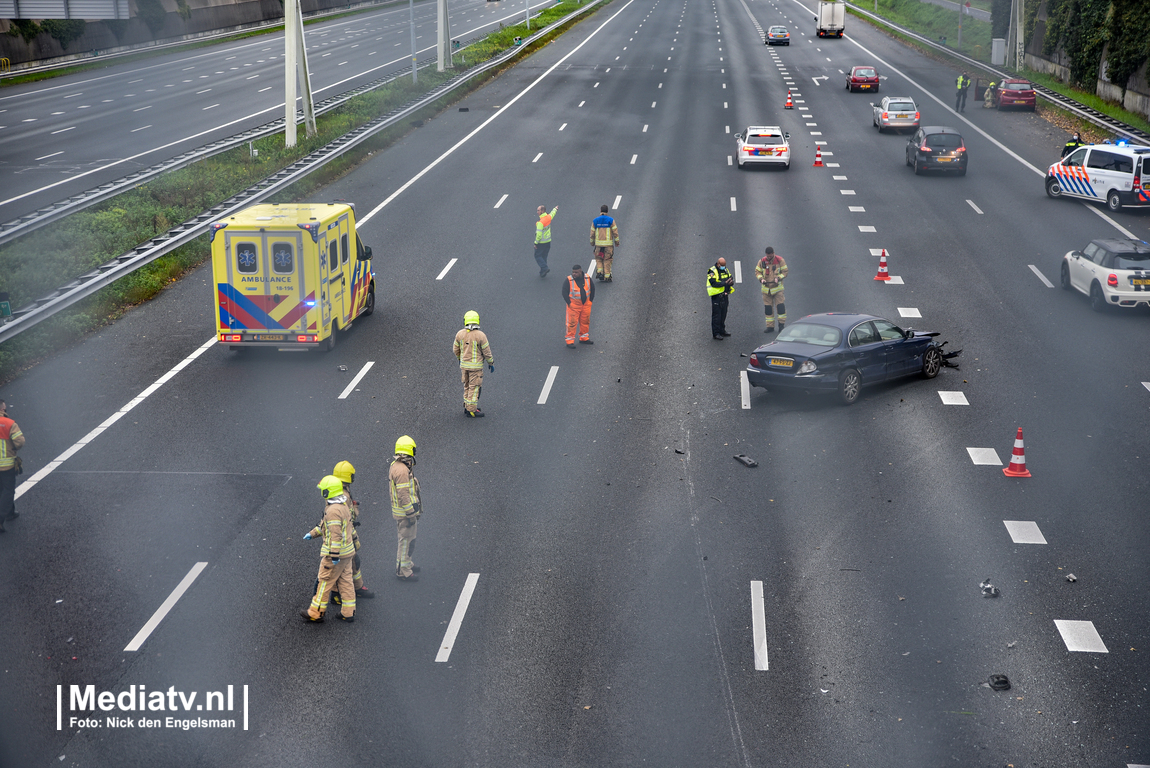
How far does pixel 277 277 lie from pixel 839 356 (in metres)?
10.1

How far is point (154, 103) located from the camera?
5156cm

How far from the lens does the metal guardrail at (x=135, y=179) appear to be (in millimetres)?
27469

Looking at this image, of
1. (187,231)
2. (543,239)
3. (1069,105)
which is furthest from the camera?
(1069,105)

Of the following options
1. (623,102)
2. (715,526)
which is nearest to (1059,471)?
(715,526)

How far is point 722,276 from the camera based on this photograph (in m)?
21.9

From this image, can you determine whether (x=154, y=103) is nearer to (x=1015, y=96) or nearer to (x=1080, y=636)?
(x=1015, y=96)

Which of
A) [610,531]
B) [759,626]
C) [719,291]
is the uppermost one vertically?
[719,291]

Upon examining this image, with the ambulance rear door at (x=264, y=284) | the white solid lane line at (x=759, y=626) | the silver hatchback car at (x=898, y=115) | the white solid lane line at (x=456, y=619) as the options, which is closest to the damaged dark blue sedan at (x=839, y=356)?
the white solid lane line at (x=759, y=626)

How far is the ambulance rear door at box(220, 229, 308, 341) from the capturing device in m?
20.0

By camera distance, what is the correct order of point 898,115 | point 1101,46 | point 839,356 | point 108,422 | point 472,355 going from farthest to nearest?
point 1101,46
point 898,115
point 839,356
point 108,422
point 472,355

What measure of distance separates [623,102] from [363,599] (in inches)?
1716

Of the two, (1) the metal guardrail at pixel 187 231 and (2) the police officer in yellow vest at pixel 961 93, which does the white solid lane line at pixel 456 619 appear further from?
(2) the police officer in yellow vest at pixel 961 93

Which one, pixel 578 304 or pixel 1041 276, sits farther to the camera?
pixel 1041 276

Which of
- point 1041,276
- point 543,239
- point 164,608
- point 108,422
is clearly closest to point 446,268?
point 543,239
